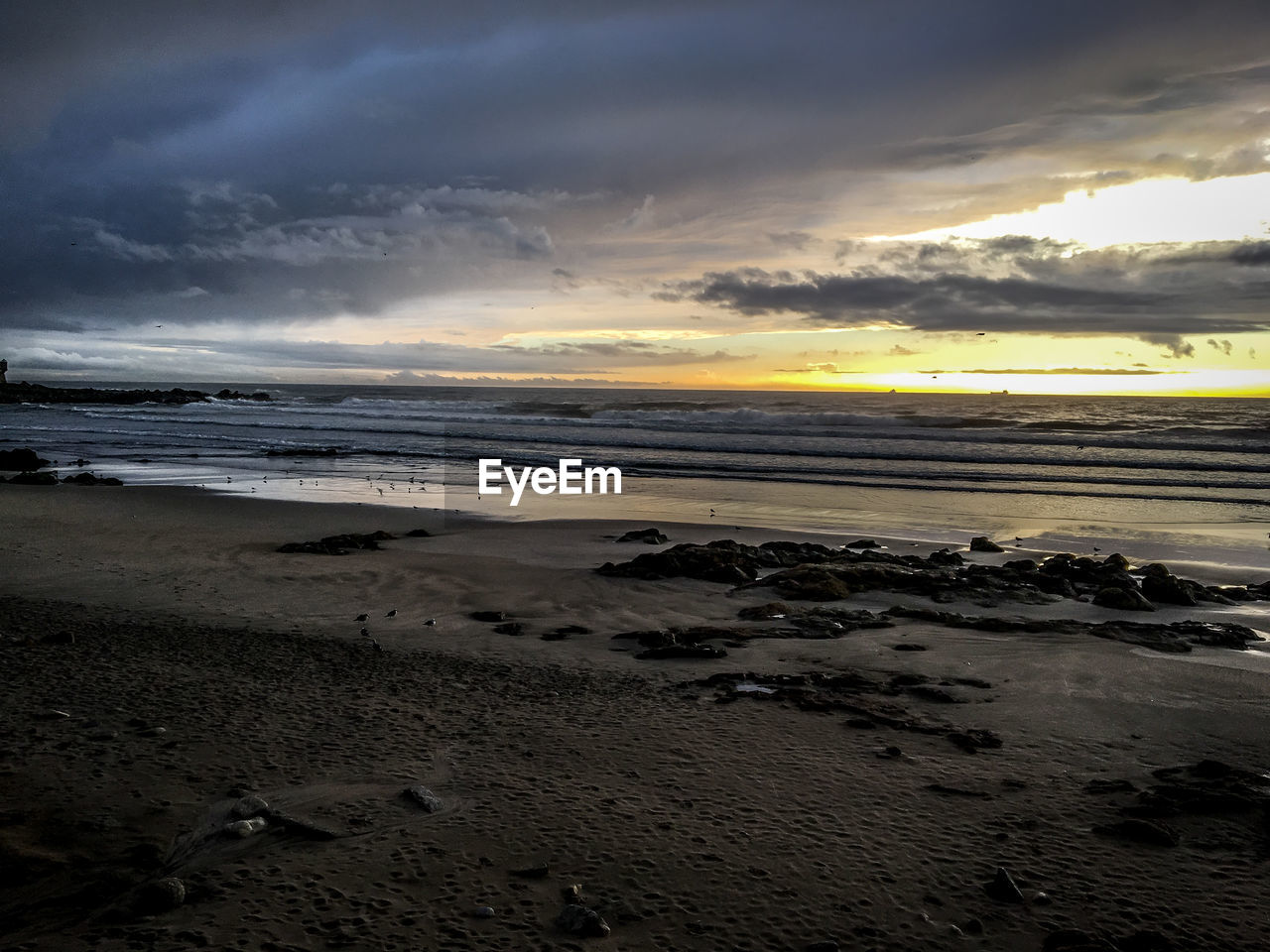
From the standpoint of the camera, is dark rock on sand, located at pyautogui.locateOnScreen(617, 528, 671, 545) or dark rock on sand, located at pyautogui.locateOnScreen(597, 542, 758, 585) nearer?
dark rock on sand, located at pyautogui.locateOnScreen(597, 542, 758, 585)

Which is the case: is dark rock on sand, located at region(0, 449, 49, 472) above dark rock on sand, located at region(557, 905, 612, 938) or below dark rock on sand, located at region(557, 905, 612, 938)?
above

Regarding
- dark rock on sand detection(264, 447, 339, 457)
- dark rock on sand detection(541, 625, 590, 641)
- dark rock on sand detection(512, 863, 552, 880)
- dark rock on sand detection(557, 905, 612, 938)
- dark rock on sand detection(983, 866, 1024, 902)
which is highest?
dark rock on sand detection(264, 447, 339, 457)

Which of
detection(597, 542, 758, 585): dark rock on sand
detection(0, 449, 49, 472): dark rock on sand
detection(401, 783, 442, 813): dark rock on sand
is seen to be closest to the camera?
detection(401, 783, 442, 813): dark rock on sand

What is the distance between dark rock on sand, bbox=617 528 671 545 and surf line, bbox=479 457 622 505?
5.07 m

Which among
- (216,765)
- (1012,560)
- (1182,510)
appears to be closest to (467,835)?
(216,765)

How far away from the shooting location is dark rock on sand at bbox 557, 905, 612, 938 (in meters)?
3.09

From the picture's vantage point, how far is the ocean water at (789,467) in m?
16.3

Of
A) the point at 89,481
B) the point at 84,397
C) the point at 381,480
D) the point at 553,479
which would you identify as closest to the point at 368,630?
the point at 89,481

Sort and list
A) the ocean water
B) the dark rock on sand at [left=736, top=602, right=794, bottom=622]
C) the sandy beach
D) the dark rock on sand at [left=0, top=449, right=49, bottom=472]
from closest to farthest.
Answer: the sandy beach < the dark rock on sand at [left=736, top=602, right=794, bottom=622] < the ocean water < the dark rock on sand at [left=0, top=449, right=49, bottom=472]

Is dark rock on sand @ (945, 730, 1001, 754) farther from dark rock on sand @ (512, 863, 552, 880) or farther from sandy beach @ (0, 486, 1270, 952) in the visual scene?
dark rock on sand @ (512, 863, 552, 880)

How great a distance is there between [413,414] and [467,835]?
57048 millimetres

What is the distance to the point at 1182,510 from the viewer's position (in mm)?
17828

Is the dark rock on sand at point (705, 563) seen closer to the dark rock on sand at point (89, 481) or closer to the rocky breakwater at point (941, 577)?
the rocky breakwater at point (941, 577)

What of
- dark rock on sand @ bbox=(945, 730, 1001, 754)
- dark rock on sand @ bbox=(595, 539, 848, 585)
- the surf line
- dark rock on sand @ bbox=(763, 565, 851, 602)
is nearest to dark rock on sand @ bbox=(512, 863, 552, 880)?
dark rock on sand @ bbox=(945, 730, 1001, 754)
